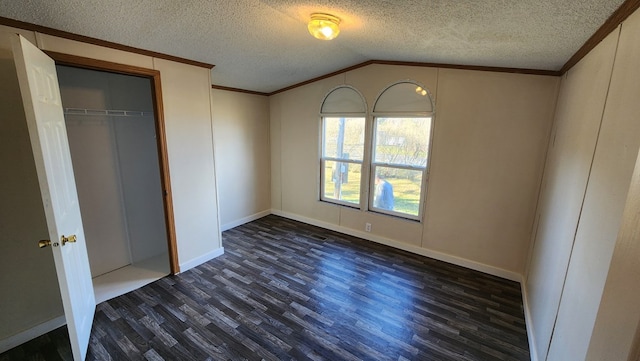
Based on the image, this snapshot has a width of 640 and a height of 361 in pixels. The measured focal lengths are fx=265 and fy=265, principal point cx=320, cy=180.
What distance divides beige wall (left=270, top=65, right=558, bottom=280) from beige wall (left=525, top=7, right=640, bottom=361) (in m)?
0.60

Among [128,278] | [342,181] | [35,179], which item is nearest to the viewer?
[35,179]

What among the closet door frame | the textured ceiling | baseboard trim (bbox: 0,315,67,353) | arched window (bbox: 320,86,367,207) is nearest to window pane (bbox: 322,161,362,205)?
arched window (bbox: 320,86,367,207)

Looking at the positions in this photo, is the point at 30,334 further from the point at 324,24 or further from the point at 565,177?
the point at 565,177

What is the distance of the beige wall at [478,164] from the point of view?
2721 millimetres

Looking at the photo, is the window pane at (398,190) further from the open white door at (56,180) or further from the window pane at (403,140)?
the open white door at (56,180)

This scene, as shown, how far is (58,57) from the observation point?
1991 mm

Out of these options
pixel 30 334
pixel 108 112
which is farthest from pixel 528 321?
pixel 108 112

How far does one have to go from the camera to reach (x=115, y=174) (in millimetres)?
2928

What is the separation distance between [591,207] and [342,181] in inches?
120

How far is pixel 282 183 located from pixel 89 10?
11.2ft

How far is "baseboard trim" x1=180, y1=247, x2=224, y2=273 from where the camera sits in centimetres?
306

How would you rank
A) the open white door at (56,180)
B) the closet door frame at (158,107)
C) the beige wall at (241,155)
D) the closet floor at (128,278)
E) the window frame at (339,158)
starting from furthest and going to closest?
the beige wall at (241,155) < the window frame at (339,158) < the closet floor at (128,278) < the closet door frame at (158,107) < the open white door at (56,180)

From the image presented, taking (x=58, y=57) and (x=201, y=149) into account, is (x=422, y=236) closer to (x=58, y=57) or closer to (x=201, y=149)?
(x=201, y=149)

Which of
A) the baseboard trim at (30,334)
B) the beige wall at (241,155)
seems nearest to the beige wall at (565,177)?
the baseboard trim at (30,334)
